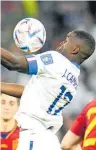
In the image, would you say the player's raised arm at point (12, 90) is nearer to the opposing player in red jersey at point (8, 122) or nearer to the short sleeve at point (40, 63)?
the short sleeve at point (40, 63)

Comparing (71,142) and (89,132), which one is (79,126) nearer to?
(71,142)

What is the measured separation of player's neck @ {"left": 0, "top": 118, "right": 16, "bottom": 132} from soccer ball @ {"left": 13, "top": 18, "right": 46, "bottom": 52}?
7.23 feet

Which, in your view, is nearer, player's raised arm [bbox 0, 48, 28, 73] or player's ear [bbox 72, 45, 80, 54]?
player's raised arm [bbox 0, 48, 28, 73]

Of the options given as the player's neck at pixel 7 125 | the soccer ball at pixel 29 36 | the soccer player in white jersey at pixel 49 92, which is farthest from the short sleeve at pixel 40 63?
the player's neck at pixel 7 125

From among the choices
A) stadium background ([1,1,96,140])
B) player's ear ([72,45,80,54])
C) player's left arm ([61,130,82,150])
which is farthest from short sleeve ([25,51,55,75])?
stadium background ([1,1,96,140])

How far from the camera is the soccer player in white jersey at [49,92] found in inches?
207

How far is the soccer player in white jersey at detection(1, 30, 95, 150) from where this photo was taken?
5.25 metres

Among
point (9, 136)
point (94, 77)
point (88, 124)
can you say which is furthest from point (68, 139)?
point (94, 77)

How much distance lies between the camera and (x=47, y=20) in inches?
473

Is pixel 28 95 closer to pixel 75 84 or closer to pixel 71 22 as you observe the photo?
pixel 75 84

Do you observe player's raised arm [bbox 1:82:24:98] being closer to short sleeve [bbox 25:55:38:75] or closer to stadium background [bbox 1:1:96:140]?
short sleeve [bbox 25:55:38:75]

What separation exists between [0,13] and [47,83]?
7379 mm

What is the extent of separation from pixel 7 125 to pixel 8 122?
4 cm

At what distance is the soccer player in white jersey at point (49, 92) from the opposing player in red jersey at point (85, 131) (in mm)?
228
